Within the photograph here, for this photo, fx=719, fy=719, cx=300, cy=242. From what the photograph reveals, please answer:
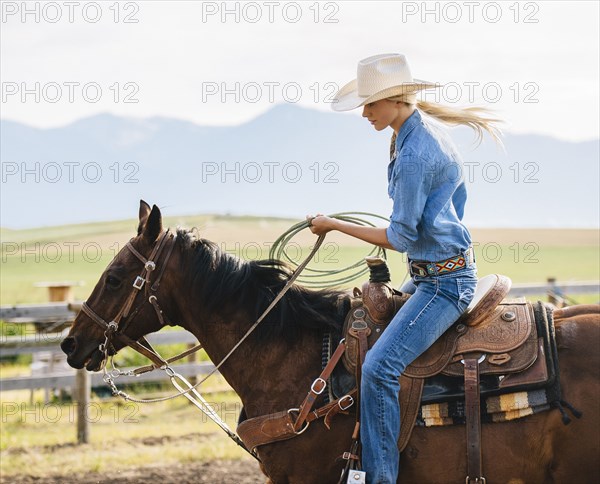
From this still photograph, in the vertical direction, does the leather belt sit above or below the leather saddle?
above

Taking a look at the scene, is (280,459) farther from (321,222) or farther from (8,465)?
(8,465)

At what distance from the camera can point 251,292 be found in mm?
4570

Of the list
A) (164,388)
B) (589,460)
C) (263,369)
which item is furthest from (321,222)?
(164,388)

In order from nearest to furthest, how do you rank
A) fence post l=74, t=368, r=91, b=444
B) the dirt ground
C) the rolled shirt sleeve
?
the rolled shirt sleeve, the dirt ground, fence post l=74, t=368, r=91, b=444

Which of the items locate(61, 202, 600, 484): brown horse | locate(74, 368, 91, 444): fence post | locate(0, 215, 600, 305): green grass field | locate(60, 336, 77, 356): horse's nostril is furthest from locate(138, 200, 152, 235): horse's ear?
locate(0, 215, 600, 305): green grass field

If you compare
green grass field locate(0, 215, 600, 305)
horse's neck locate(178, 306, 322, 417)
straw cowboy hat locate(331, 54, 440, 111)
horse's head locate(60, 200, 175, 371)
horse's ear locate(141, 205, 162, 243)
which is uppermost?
straw cowboy hat locate(331, 54, 440, 111)

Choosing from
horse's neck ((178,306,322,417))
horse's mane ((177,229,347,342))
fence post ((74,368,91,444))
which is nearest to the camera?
horse's neck ((178,306,322,417))

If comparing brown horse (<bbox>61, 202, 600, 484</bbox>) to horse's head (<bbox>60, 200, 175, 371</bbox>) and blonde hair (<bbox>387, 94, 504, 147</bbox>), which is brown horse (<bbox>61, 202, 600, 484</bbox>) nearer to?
horse's head (<bbox>60, 200, 175, 371</bbox>)

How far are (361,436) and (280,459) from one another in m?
0.54

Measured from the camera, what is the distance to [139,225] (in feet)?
15.3

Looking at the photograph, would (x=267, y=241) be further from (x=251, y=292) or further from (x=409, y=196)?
(x=409, y=196)

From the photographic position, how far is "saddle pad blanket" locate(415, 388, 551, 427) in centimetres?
399

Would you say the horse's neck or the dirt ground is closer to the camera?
the horse's neck

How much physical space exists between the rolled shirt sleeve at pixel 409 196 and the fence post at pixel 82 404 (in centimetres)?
616
